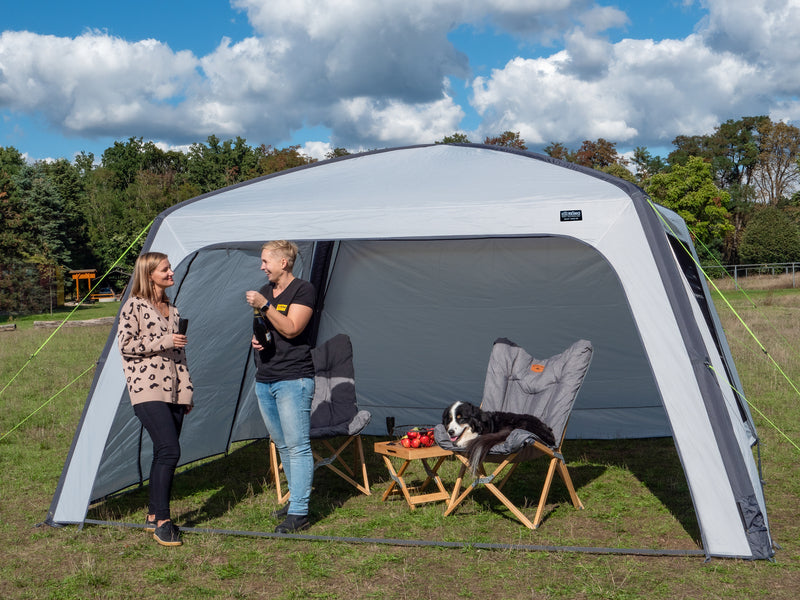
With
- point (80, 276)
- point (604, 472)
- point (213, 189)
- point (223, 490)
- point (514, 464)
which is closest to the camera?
point (514, 464)

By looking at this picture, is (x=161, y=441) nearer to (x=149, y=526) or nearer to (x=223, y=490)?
(x=149, y=526)

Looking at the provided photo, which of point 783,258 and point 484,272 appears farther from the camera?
point 783,258

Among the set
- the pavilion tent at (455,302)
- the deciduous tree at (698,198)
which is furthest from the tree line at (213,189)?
the pavilion tent at (455,302)

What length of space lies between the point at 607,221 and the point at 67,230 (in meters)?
32.6

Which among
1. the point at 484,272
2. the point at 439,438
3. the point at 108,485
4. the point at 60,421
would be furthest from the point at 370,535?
the point at 60,421

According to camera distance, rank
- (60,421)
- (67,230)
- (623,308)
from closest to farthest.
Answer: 1. (623,308)
2. (60,421)
3. (67,230)

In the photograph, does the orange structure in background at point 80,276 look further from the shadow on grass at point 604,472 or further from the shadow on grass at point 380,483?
the shadow on grass at point 604,472

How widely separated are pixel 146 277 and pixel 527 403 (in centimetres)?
226

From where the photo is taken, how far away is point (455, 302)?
658 cm

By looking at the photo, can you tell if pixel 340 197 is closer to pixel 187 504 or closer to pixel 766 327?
pixel 187 504

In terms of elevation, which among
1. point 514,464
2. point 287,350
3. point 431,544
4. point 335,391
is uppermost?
point 287,350

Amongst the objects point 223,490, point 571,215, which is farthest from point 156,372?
point 571,215

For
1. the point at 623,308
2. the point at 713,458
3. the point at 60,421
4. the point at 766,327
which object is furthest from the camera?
the point at 766,327

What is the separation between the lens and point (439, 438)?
4.33 meters
